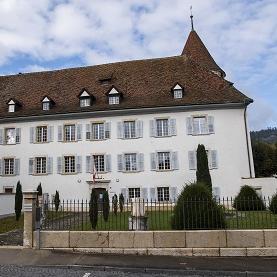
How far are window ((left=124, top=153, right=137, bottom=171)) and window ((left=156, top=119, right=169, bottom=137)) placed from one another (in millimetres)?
2723

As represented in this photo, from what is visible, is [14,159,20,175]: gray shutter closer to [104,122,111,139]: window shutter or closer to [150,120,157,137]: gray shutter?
[104,122,111,139]: window shutter

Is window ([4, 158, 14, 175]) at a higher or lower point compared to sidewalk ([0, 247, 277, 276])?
higher

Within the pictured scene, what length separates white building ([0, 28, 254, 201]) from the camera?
30.2 meters

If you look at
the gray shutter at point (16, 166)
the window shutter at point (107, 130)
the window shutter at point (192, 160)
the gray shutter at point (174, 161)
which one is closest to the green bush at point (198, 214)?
the window shutter at point (192, 160)

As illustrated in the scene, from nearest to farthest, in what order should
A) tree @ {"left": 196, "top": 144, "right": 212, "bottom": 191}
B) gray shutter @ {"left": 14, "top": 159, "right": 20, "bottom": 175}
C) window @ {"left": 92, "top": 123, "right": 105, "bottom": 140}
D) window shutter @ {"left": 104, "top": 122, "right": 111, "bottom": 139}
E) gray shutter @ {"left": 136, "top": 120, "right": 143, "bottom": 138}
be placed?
tree @ {"left": 196, "top": 144, "right": 212, "bottom": 191} < gray shutter @ {"left": 136, "top": 120, "right": 143, "bottom": 138} < window shutter @ {"left": 104, "top": 122, "right": 111, "bottom": 139} < window @ {"left": 92, "top": 123, "right": 105, "bottom": 140} < gray shutter @ {"left": 14, "top": 159, "right": 20, "bottom": 175}

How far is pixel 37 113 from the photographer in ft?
108

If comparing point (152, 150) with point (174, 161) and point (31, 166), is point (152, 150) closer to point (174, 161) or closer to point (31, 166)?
point (174, 161)

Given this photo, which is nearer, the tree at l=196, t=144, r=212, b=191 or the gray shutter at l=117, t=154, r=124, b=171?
the tree at l=196, t=144, r=212, b=191

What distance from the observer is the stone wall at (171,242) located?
11.9 metres

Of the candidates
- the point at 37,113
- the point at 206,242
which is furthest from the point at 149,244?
the point at 37,113

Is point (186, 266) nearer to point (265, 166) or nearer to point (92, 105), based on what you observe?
point (92, 105)

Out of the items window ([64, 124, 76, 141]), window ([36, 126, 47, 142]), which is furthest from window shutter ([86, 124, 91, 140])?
window ([36, 126, 47, 142])

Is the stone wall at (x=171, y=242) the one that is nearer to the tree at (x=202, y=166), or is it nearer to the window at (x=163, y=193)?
the tree at (x=202, y=166)

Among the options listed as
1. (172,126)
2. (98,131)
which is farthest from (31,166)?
(172,126)
